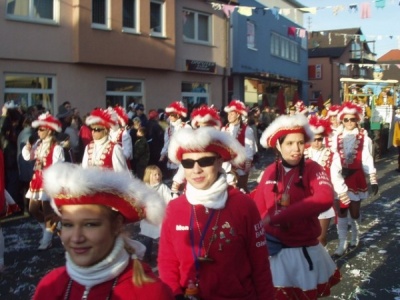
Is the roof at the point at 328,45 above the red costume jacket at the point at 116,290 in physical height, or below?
above

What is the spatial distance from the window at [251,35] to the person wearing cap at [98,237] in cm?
2973

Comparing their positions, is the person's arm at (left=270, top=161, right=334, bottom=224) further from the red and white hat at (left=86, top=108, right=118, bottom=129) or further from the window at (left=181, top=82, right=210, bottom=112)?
the window at (left=181, top=82, right=210, bottom=112)

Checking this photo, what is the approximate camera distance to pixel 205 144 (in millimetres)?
3584

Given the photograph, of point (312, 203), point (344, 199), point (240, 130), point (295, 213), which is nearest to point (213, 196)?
point (295, 213)

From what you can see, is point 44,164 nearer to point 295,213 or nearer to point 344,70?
point 295,213

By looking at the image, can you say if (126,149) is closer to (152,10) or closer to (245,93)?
(152,10)

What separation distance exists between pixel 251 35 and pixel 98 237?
101ft

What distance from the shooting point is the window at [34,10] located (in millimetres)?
17688

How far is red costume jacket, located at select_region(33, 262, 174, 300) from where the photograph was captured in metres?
2.45

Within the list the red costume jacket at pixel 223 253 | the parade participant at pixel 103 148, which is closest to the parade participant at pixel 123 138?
the parade participant at pixel 103 148

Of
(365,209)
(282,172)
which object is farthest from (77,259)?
(365,209)

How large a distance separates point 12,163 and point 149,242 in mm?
4058

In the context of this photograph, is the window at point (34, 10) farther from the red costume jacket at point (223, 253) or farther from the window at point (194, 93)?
the red costume jacket at point (223, 253)

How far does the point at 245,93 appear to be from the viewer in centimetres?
3106
